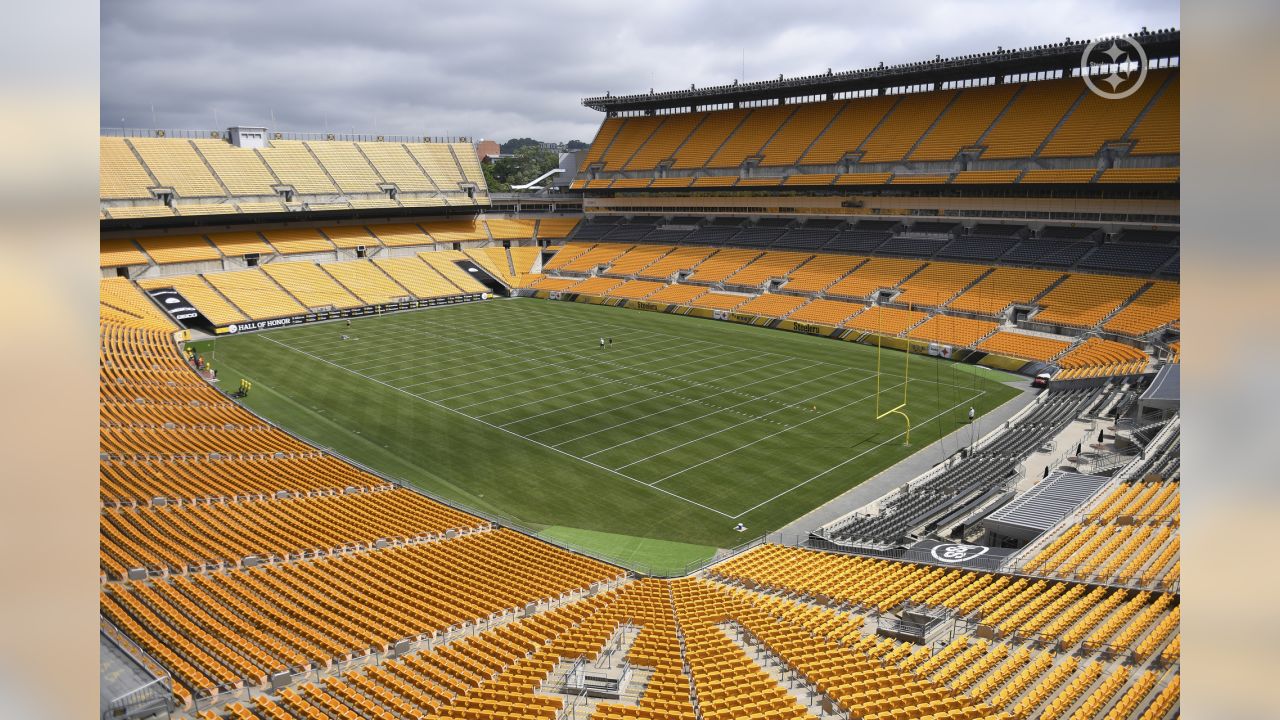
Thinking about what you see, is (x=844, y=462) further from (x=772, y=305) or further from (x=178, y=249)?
(x=178, y=249)

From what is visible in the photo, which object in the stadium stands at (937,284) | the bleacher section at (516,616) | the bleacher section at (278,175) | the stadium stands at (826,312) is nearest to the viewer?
the bleacher section at (516,616)

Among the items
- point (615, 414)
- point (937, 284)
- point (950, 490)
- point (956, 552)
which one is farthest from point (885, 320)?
point (956, 552)

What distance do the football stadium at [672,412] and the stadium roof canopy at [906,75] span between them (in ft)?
1.31

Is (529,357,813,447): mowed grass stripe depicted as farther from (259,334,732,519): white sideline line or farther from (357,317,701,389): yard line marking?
(357,317,701,389): yard line marking

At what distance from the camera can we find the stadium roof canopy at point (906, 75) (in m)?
47.6

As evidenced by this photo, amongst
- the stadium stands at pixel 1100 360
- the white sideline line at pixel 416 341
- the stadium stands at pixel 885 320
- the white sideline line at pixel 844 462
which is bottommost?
the white sideline line at pixel 844 462

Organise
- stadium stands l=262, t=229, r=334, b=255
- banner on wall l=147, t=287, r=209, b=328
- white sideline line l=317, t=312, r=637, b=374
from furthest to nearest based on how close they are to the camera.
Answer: stadium stands l=262, t=229, r=334, b=255
banner on wall l=147, t=287, r=209, b=328
white sideline line l=317, t=312, r=637, b=374

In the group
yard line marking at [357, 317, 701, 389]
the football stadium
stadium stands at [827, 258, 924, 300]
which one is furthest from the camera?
stadium stands at [827, 258, 924, 300]

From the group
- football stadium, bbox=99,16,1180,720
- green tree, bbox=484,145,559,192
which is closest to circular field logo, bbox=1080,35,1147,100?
football stadium, bbox=99,16,1180,720

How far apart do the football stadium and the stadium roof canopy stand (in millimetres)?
399

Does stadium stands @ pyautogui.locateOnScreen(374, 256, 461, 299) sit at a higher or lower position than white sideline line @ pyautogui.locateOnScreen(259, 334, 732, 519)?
higher

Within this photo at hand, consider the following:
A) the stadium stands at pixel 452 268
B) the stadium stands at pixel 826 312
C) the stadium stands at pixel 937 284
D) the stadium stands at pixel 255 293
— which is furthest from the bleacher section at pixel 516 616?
the stadium stands at pixel 452 268

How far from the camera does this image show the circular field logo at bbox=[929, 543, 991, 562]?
63.6 ft

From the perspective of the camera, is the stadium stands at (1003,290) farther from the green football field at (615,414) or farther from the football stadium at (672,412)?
the green football field at (615,414)
